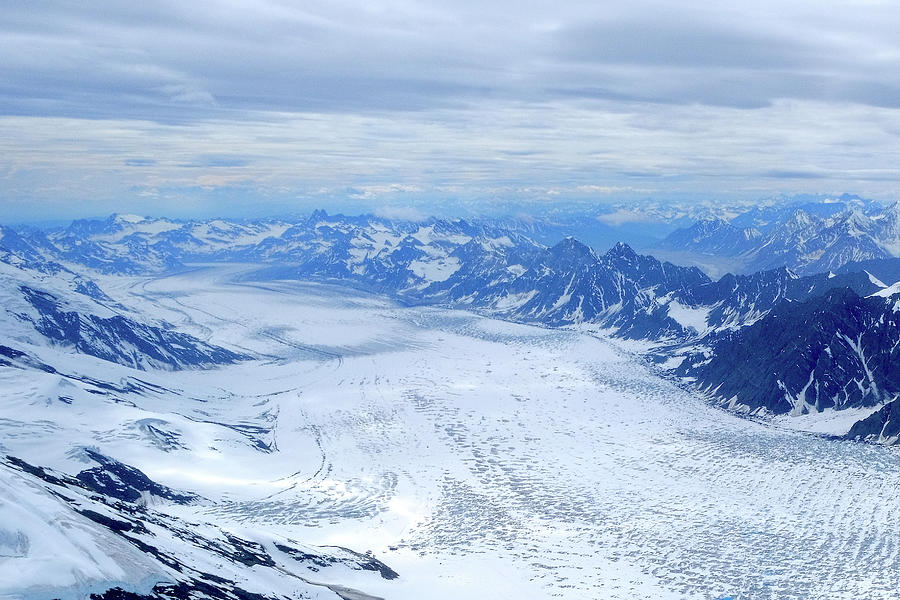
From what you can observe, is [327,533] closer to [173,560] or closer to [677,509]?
[173,560]

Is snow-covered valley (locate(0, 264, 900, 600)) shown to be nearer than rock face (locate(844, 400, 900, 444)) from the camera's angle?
Yes

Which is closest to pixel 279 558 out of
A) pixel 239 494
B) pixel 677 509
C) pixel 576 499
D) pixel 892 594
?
pixel 239 494

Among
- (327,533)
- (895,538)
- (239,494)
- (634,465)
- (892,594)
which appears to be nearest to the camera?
(892,594)

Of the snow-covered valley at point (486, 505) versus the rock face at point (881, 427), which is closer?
the snow-covered valley at point (486, 505)

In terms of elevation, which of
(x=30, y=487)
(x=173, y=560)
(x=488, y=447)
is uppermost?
(x=30, y=487)

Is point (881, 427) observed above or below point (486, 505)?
above

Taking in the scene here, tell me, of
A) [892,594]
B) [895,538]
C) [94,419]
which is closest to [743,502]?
[895,538]

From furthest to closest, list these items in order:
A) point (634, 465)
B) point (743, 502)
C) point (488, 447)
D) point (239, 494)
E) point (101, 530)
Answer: point (488, 447) → point (634, 465) → point (239, 494) → point (743, 502) → point (101, 530)

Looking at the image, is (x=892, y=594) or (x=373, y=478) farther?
(x=373, y=478)

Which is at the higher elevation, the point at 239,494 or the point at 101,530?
the point at 101,530

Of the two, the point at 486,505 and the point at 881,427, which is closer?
the point at 486,505
